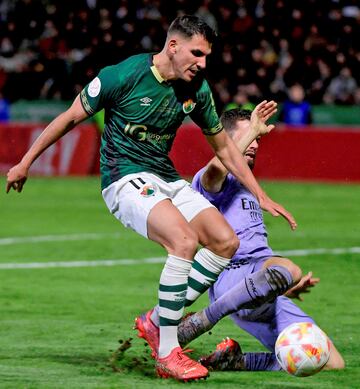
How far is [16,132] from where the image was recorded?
82.3ft

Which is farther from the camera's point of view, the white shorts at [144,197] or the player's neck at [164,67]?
the player's neck at [164,67]

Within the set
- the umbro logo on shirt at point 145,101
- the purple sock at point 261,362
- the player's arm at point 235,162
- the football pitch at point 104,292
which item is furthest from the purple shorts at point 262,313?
the umbro logo on shirt at point 145,101

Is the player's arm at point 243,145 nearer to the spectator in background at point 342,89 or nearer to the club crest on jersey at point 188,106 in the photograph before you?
the club crest on jersey at point 188,106

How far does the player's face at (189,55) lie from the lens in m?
7.07

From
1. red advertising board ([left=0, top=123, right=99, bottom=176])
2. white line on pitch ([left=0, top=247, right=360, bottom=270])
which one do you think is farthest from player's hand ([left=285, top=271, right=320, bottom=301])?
red advertising board ([left=0, top=123, right=99, bottom=176])

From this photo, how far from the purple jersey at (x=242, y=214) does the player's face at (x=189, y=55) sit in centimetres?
82

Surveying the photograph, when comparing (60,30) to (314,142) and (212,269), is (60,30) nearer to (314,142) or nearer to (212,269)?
(314,142)

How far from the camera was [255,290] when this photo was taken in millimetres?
6918

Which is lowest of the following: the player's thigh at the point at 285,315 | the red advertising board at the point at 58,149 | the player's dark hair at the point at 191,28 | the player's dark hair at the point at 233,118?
the red advertising board at the point at 58,149

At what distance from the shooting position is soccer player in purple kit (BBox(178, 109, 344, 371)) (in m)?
6.98

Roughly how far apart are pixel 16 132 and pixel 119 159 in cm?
1816

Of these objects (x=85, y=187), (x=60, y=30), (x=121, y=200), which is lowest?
(x=85, y=187)

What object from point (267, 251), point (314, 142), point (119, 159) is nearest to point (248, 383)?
point (267, 251)

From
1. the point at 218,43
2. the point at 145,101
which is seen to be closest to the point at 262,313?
the point at 145,101
